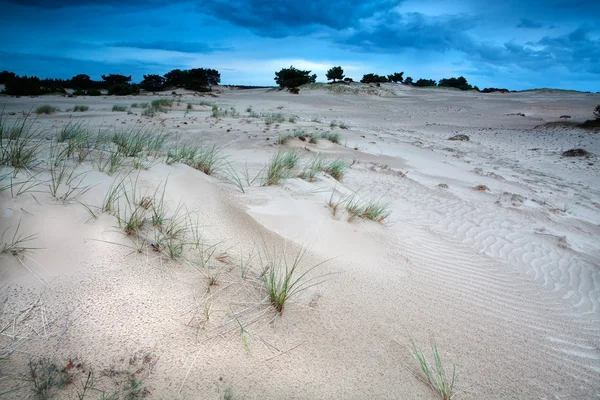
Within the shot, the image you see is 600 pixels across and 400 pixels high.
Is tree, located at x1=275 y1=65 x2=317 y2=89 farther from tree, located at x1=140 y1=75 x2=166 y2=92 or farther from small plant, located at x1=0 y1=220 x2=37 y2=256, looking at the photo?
small plant, located at x1=0 y1=220 x2=37 y2=256

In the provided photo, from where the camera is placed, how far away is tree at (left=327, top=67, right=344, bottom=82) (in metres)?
37.3

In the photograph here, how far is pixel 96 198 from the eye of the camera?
1993 millimetres

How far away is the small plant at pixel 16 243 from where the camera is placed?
1.45 meters

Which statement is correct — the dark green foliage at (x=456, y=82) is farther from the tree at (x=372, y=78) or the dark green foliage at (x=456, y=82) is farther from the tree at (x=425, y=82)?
the tree at (x=372, y=78)

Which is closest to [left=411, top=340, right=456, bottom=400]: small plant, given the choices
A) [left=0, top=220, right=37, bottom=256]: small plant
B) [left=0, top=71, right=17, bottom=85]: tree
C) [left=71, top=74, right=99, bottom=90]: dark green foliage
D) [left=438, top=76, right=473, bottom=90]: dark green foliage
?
[left=0, top=220, right=37, bottom=256]: small plant

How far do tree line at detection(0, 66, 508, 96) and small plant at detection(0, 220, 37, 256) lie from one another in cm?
2369

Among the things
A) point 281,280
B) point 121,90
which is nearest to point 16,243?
point 281,280

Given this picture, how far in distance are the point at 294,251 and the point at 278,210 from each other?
59cm

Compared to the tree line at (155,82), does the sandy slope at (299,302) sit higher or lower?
lower

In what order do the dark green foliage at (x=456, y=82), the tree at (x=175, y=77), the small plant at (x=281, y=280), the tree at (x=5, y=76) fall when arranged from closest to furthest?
the small plant at (x=281, y=280)
the tree at (x=5, y=76)
the tree at (x=175, y=77)
the dark green foliage at (x=456, y=82)

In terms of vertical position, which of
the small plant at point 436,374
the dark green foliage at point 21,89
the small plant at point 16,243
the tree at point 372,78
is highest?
the tree at point 372,78

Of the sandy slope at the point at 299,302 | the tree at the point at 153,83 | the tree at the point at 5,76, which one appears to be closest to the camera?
the sandy slope at the point at 299,302

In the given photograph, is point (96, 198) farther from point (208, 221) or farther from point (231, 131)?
point (231, 131)

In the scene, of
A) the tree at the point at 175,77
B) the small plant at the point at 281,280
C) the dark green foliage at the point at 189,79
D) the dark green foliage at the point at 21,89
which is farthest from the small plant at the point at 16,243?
the tree at the point at 175,77
